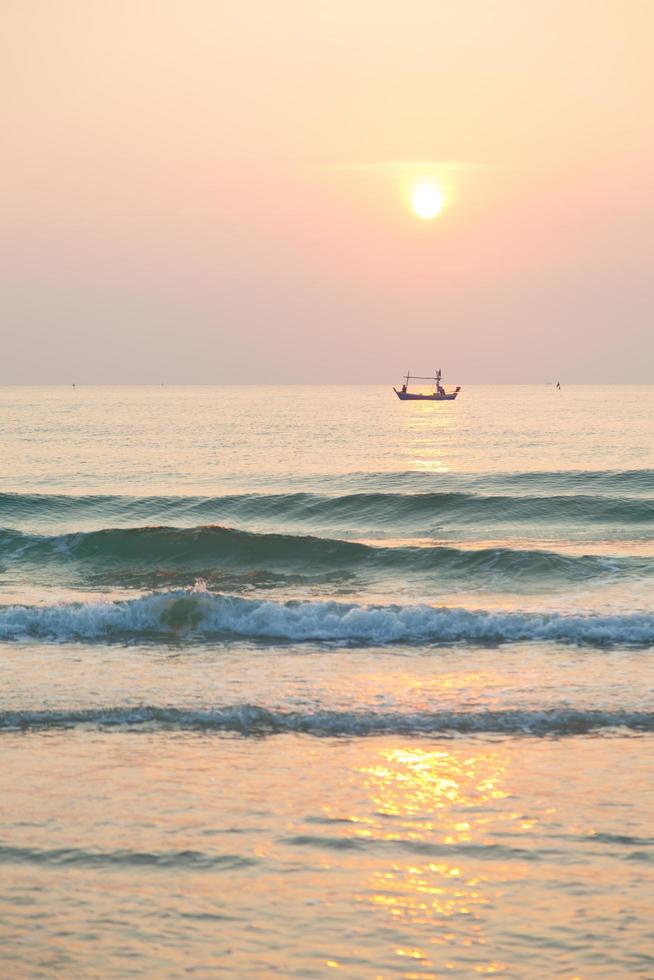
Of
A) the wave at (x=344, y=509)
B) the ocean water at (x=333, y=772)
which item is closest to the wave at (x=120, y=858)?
the ocean water at (x=333, y=772)

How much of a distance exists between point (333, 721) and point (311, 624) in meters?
6.19

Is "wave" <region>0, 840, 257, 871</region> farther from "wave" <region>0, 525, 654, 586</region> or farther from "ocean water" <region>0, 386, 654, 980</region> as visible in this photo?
"wave" <region>0, 525, 654, 586</region>

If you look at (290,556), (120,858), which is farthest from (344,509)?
(120,858)

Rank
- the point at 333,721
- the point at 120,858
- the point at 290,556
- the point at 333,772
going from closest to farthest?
the point at 120,858 → the point at 333,772 → the point at 333,721 → the point at 290,556

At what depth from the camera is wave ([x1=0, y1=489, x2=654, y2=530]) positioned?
3894 centimetres

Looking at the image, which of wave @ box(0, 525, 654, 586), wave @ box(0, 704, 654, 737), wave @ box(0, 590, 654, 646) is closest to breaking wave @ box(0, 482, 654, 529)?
wave @ box(0, 525, 654, 586)

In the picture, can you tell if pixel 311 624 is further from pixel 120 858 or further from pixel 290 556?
pixel 290 556

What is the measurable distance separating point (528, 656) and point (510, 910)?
8.91 m

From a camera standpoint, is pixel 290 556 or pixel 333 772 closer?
pixel 333 772

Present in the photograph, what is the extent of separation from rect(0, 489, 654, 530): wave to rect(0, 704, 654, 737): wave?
25.4 m

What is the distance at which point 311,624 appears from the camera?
18.4 m

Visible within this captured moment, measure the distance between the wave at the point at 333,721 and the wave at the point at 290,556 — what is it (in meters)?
13.9

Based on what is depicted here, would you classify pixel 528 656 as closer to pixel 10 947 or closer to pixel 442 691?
pixel 442 691

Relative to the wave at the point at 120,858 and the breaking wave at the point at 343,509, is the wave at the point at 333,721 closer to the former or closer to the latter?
the wave at the point at 120,858
